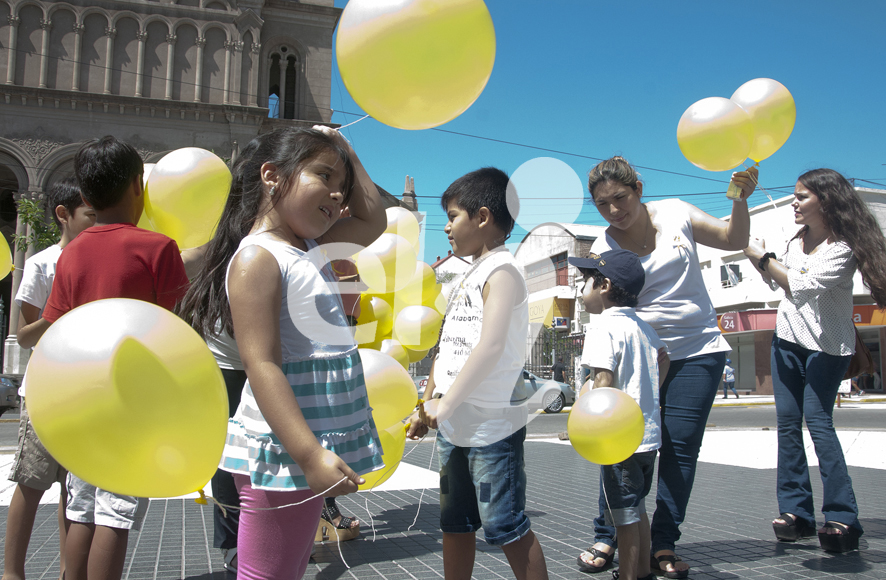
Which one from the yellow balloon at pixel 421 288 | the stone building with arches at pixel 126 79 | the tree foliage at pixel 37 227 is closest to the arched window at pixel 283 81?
the stone building with arches at pixel 126 79

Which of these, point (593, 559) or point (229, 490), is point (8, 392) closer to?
point (229, 490)

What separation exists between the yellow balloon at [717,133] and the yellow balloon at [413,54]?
4.70 ft

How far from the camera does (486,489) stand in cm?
211

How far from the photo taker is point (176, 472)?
4.42 ft

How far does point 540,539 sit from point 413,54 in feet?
8.83

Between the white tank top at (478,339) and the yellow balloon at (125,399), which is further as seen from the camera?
the white tank top at (478,339)

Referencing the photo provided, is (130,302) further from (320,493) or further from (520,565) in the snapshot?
(520,565)

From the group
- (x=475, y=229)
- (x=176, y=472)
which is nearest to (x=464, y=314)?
(x=475, y=229)

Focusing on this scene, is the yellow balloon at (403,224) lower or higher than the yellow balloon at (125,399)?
higher

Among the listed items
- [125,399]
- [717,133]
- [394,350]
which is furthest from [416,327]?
[125,399]

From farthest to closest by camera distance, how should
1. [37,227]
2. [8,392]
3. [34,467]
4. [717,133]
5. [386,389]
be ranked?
[37,227] < [8,392] < [717,133] < [34,467] < [386,389]

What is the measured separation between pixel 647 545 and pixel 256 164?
2.18m

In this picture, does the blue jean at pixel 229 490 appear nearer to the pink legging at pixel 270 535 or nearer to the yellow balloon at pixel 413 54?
the pink legging at pixel 270 535

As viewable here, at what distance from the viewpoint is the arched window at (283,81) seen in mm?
25172
